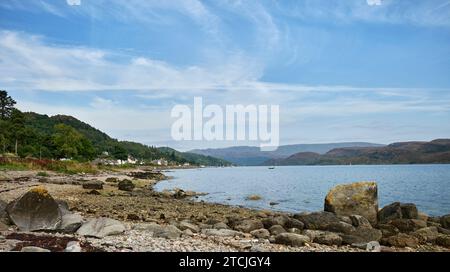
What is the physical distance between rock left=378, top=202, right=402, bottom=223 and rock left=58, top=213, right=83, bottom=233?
15.8 m

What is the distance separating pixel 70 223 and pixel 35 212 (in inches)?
45.4

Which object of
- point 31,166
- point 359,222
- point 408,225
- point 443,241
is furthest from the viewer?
point 31,166

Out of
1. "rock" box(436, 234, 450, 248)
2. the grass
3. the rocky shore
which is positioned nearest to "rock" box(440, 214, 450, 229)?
the rocky shore

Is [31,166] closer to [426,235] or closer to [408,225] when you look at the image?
[408,225]

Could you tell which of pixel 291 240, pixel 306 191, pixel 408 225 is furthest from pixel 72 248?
pixel 306 191

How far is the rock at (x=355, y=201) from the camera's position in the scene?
862 inches

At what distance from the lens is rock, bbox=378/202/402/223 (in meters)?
21.6

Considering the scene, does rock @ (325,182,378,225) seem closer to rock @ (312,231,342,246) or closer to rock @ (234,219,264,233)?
rock @ (234,219,264,233)

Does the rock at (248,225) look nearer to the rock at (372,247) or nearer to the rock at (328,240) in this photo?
the rock at (328,240)

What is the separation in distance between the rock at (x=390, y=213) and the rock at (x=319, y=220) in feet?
14.3

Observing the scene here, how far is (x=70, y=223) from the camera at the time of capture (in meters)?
12.6
